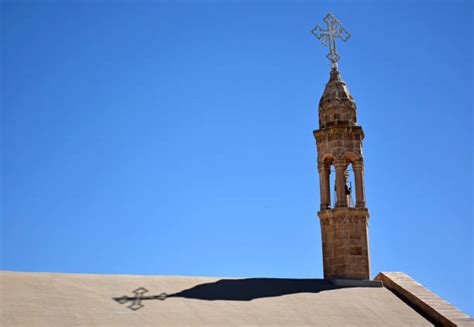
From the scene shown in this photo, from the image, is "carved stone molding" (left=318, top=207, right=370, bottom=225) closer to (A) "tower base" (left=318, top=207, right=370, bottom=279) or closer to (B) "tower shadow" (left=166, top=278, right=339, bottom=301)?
(A) "tower base" (left=318, top=207, right=370, bottom=279)

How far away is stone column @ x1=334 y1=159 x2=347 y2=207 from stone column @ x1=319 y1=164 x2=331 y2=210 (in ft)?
1.62

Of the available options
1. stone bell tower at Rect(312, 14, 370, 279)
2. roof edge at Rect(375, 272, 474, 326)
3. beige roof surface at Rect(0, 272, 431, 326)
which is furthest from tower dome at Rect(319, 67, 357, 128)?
beige roof surface at Rect(0, 272, 431, 326)

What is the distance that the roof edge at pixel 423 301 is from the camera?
24594 mm

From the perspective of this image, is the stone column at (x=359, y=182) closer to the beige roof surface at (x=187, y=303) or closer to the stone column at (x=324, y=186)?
the stone column at (x=324, y=186)

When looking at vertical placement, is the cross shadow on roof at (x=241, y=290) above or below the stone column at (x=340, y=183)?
below

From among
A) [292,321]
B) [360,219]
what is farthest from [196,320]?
[360,219]

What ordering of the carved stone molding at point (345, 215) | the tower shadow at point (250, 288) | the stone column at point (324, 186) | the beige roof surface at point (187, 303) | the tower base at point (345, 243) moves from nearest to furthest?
the beige roof surface at point (187, 303) < the tower shadow at point (250, 288) < the tower base at point (345, 243) < the carved stone molding at point (345, 215) < the stone column at point (324, 186)

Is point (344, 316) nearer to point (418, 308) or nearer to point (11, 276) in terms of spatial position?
point (418, 308)

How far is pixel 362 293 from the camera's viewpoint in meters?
27.0

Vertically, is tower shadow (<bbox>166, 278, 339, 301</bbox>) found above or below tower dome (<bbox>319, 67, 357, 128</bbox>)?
below

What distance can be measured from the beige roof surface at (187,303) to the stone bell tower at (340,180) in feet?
6.64

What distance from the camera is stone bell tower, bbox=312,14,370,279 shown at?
2934cm

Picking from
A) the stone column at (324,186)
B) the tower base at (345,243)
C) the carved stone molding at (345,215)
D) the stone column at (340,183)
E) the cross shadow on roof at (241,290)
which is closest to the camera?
the cross shadow on roof at (241,290)

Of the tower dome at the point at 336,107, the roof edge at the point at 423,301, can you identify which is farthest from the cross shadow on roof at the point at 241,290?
the tower dome at the point at 336,107
